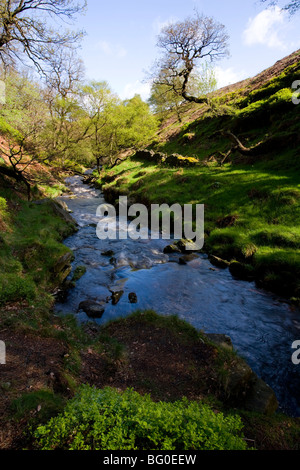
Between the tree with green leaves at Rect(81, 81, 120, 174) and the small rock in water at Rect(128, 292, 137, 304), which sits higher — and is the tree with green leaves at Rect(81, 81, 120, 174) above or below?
above

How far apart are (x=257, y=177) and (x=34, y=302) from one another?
1635cm

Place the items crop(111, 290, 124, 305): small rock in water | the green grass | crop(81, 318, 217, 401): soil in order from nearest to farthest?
crop(81, 318, 217, 401): soil, the green grass, crop(111, 290, 124, 305): small rock in water

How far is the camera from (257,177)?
16.7 m

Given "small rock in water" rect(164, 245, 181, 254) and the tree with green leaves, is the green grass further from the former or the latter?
the tree with green leaves

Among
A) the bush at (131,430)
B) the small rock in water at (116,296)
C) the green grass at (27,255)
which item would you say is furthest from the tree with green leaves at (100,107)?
the bush at (131,430)

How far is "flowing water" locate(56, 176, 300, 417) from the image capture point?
6457 millimetres

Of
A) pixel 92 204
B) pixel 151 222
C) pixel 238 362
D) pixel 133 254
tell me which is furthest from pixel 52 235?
pixel 92 204

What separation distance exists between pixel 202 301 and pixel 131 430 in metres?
6.93

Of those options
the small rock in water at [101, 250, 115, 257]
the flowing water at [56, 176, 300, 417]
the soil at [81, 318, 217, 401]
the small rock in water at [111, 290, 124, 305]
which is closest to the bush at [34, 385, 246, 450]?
the soil at [81, 318, 217, 401]

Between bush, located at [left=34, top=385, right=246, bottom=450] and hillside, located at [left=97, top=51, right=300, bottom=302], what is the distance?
7.95 m

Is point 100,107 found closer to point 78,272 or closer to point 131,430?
point 78,272

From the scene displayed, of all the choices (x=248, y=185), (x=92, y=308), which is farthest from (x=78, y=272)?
(x=248, y=185)

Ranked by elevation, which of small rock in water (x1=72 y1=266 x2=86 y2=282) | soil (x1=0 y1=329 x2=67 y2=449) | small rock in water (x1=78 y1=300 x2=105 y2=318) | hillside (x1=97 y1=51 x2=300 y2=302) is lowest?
small rock in water (x1=78 y1=300 x2=105 y2=318)

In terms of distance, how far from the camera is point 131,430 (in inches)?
113
